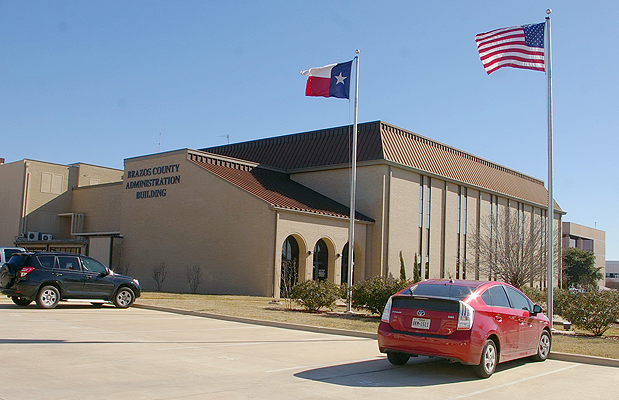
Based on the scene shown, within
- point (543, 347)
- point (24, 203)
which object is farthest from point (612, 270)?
point (543, 347)

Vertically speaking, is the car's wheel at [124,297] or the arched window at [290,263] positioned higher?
the arched window at [290,263]

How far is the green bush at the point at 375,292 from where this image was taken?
18.9m

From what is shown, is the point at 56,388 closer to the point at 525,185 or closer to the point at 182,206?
the point at 182,206

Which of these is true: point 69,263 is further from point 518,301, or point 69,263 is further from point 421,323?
point 518,301

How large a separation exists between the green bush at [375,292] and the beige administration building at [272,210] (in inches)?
423

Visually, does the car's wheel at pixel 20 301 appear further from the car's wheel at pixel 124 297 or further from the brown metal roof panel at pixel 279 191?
the brown metal roof panel at pixel 279 191

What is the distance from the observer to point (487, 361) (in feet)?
30.6

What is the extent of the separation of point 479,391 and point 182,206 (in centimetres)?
2919

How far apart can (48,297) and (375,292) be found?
10.3m

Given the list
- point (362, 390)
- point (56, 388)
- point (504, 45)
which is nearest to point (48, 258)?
point (56, 388)

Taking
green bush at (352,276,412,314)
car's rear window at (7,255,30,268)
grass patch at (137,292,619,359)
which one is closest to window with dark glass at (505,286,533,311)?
grass patch at (137,292,619,359)

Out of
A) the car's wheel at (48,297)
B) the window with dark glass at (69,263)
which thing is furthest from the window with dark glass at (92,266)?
the car's wheel at (48,297)

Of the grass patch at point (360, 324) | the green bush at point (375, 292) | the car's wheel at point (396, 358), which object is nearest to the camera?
the car's wheel at point (396, 358)

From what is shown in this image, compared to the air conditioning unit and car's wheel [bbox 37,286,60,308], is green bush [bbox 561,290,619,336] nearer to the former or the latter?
car's wheel [bbox 37,286,60,308]
